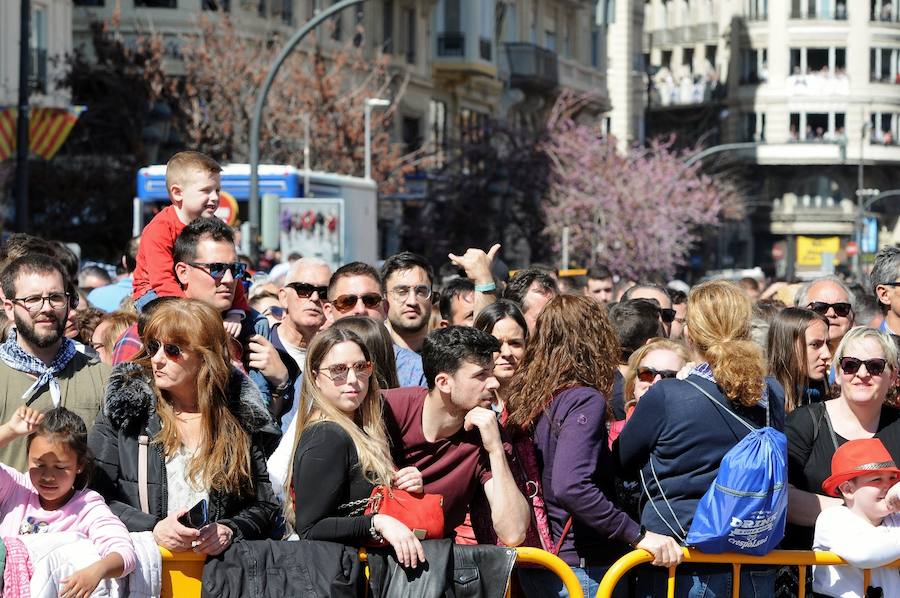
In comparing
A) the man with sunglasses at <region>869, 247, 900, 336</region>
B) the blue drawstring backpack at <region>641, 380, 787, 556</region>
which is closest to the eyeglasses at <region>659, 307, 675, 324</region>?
the man with sunglasses at <region>869, 247, 900, 336</region>

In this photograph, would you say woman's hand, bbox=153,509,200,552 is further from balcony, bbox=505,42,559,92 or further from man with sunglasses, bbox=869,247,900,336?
balcony, bbox=505,42,559,92

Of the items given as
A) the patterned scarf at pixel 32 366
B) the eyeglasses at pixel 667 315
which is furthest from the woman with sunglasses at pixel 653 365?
the eyeglasses at pixel 667 315

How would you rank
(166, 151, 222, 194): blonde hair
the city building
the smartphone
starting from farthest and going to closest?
the city building < (166, 151, 222, 194): blonde hair < the smartphone

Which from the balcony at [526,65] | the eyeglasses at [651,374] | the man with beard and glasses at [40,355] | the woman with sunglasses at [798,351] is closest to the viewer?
the man with beard and glasses at [40,355]

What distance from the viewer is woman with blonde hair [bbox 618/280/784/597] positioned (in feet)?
21.2

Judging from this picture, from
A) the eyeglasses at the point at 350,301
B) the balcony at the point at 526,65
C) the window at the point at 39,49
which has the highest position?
the balcony at the point at 526,65

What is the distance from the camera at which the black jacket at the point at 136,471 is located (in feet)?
20.0

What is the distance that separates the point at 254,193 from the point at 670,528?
16116 millimetres

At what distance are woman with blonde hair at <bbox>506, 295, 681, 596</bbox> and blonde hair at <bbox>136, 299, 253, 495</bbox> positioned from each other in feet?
3.93

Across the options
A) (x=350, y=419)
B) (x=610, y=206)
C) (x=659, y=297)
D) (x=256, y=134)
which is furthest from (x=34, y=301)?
(x=610, y=206)

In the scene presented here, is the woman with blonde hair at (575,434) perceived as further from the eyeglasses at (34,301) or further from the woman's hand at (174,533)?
the eyeglasses at (34,301)

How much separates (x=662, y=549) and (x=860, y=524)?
90 centimetres

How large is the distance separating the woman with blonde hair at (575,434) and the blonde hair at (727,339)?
0.39 meters

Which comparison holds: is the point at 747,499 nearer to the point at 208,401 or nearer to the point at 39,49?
the point at 208,401
